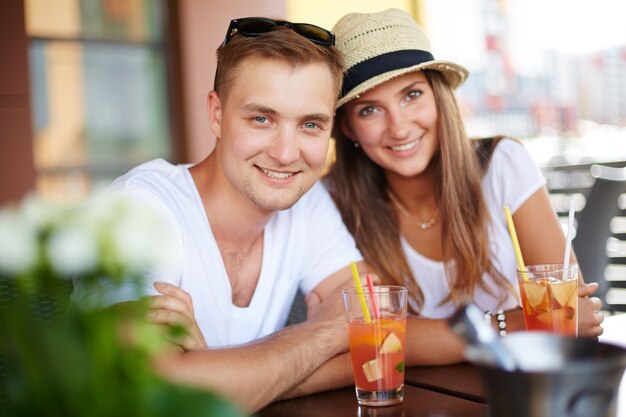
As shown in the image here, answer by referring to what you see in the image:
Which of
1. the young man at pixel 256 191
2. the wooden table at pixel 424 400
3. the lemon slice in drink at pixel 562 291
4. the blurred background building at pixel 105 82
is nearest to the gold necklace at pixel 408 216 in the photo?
the young man at pixel 256 191

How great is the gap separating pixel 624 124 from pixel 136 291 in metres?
8.66

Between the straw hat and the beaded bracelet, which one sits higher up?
the straw hat

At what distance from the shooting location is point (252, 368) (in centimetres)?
131

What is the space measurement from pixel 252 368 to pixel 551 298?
556mm

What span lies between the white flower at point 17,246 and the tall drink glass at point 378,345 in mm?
822

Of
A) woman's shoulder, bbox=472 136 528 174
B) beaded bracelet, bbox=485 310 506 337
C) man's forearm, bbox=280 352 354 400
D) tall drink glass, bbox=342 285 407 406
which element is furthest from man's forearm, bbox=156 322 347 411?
woman's shoulder, bbox=472 136 528 174

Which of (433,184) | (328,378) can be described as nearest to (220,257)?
(328,378)

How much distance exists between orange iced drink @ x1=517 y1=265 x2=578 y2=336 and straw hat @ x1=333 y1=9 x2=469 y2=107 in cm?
77

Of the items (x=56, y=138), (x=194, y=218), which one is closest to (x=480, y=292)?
(x=194, y=218)

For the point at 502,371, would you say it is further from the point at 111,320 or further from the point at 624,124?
the point at 624,124

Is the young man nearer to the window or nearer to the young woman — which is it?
the young woman

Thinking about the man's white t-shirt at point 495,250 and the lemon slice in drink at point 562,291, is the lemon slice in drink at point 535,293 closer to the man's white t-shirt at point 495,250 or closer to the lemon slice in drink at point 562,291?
the lemon slice in drink at point 562,291

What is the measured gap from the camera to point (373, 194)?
7.37 feet

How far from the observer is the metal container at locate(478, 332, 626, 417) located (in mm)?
726
